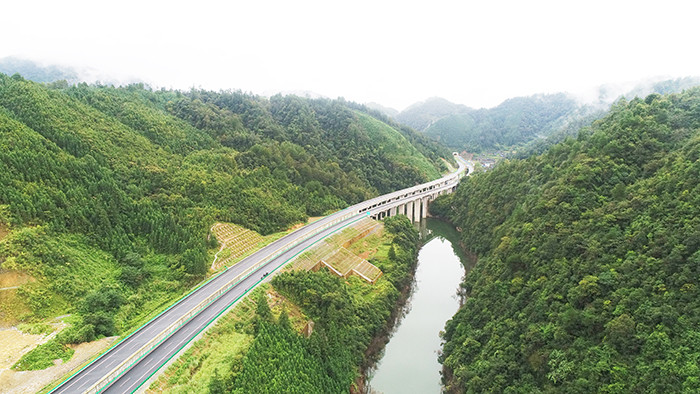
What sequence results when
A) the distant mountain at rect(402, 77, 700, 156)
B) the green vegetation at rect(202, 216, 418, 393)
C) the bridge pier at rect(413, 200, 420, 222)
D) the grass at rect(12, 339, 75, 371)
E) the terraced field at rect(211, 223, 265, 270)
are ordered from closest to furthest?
the grass at rect(12, 339, 75, 371)
the green vegetation at rect(202, 216, 418, 393)
the terraced field at rect(211, 223, 265, 270)
the bridge pier at rect(413, 200, 420, 222)
the distant mountain at rect(402, 77, 700, 156)

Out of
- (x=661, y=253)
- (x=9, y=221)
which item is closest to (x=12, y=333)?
(x=9, y=221)

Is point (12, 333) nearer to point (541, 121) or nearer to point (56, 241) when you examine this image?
point (56, 241)

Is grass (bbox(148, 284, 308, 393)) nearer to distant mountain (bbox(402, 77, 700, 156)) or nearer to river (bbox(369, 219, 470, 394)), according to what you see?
river (bbox(369, 219, 470, 394))

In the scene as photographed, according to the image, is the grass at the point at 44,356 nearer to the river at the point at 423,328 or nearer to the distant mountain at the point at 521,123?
the river at the point at 423,328

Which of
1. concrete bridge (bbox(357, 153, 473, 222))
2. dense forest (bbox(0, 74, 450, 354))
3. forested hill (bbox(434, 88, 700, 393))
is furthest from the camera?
concrete bridge (bbox(357, 153, 473, 222))

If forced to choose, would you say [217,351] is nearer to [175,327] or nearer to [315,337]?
[175,327]

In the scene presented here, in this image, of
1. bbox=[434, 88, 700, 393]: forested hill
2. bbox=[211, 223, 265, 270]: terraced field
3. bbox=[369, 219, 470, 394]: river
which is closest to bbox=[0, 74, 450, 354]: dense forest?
bbox=[211, 223, 265, 270]: terraced field

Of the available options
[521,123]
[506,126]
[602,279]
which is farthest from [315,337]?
[521,123]
